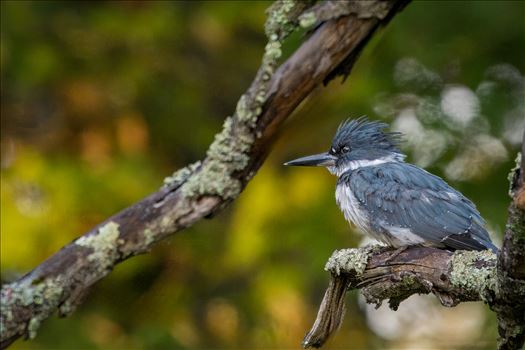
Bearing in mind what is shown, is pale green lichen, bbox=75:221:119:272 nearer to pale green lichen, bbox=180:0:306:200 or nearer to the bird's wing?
pale green lichen, bbox=180:0:306:200

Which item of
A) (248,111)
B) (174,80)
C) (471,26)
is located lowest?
(248,111)

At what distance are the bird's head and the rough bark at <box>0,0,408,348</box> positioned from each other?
49 cm

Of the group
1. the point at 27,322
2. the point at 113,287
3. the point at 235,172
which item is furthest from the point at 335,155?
the point at 113,287

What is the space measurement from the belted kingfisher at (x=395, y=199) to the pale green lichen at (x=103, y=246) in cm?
108

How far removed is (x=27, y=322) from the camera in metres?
4.18

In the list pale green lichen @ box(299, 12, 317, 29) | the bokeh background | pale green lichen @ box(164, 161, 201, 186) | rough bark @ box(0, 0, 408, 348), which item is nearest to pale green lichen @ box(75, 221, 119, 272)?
rough bark @ box(0, 0, 408, 348)

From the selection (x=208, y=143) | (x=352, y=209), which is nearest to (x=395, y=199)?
(x=352, y=209)

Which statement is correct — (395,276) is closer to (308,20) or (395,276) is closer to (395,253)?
(395,253)

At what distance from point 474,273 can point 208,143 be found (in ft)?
13.5

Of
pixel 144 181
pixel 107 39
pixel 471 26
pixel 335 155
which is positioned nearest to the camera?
pixel 335 155

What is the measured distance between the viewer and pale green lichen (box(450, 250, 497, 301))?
298cm

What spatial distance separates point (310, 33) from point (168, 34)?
2.66 meters

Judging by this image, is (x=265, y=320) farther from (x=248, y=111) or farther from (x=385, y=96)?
(x=248, y=111)

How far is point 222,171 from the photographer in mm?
4355
